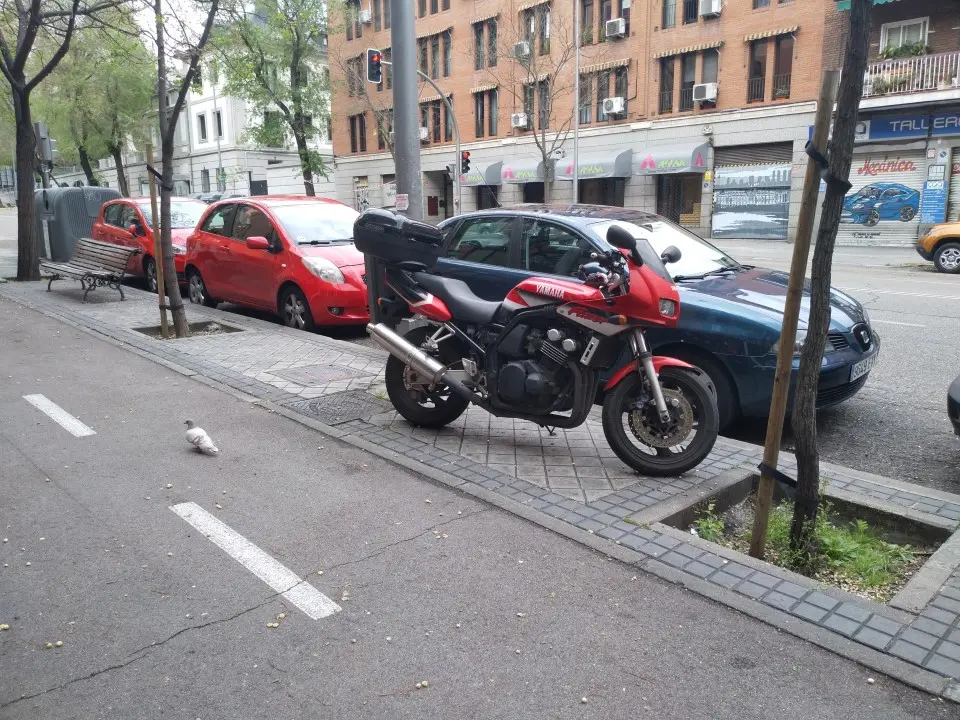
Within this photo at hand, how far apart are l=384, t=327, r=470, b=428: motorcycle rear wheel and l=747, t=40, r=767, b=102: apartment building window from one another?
92.8 ft

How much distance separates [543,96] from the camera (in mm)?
36219

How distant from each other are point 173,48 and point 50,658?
901cm

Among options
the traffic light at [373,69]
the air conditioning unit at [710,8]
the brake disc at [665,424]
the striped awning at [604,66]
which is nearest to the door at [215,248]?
the brake disc at [665,424]

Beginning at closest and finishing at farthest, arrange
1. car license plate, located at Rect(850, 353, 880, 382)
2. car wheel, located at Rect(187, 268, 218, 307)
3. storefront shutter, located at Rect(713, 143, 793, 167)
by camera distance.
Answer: car license plate, located at Rect(850, 353, 880, 382) < car wheel, located at Rect(187, 268, 218, 307) < storefront shutter, located at Rect(713, 143, 793, 167)

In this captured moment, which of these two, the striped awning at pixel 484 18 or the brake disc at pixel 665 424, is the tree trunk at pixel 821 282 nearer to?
the brake disc at pixel 665 424

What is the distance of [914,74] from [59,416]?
27.7m

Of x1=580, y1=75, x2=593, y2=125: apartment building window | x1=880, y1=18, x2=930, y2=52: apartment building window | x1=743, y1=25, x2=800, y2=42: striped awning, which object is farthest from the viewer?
x1=580, y1=75, x2=593, y2=125: apartment building window

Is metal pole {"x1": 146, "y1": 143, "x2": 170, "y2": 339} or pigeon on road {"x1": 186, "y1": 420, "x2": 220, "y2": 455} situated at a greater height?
metal pole {"x1": 146, "y1": 143, "x2": 170, "y2": 339}

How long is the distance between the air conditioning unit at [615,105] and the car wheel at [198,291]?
25.5 meters

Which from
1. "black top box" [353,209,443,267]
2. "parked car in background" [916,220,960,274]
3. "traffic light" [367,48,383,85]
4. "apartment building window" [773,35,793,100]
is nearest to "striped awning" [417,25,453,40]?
"apartment building window" [773,35,793,100]

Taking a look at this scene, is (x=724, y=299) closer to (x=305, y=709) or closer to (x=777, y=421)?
(x=777, y=421)

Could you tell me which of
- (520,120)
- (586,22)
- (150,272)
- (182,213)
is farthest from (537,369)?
(520,120)

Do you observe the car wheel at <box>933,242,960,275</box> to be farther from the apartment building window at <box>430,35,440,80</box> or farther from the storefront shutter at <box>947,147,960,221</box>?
the apartment building window at <box>430,35,440,80</box>

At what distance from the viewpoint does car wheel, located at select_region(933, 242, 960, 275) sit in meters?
18.3
